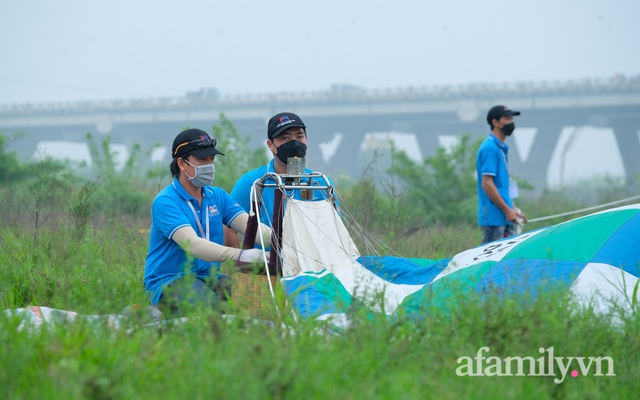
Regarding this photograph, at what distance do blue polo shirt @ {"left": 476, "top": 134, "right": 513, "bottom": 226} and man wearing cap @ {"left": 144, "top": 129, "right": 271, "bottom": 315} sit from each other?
3.18 m

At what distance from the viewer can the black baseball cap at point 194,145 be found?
19.3 feet

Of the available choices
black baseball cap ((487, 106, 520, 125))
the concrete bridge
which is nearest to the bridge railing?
the concrete bridge

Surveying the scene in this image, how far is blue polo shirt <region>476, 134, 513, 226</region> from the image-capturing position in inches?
331

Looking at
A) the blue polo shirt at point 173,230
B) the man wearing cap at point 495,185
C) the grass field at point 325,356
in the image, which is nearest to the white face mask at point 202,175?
the blue polo shirt at point 173,230

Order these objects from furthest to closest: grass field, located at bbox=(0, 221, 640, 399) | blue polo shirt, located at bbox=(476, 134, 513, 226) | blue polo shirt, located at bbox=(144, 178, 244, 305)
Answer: blue polo shirt, located at bbox=(476, 134, 513, 226), blue polo shirt, located at bbox=(144, 178, 244, 305), grass field, located at bbox=(0, 221, 640, 399)

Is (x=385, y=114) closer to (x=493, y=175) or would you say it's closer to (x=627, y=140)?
(x=627, y=140)

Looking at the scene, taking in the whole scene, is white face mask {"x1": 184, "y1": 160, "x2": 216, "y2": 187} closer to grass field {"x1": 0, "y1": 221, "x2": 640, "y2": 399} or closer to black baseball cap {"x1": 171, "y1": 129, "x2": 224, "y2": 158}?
black baseball cap {"x1": 171, "y1": 129, "x2": 224, "y2": 158}

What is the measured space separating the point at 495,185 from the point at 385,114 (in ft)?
213

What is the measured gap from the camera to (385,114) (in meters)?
72.8

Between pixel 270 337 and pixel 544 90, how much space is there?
66099 millimetres

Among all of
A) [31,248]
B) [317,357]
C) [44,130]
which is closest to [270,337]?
[317,357]

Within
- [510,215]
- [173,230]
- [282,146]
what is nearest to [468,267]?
[282,146]

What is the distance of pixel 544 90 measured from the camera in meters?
67.2

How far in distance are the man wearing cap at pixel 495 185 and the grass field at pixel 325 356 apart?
3.52 m
